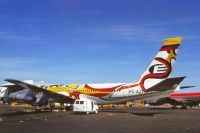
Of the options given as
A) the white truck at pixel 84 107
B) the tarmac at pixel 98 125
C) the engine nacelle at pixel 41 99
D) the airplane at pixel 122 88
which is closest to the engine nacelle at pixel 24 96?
the airplane at pixel 122 88

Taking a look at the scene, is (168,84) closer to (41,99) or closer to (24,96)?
(41,99)

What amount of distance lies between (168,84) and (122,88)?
10.1 meters

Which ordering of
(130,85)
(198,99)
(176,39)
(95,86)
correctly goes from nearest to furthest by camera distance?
(176,39) < (130,85) < (95,86) < (198,99)

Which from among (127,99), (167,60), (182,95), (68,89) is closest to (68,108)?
(68,89)

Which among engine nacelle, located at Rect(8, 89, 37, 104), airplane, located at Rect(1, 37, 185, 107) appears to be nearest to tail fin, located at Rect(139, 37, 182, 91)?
airplane, located at Rect(1, 37, 185, 107)

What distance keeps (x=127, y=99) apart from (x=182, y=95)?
107 feet

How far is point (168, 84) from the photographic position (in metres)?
42.0

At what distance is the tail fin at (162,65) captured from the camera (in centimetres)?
4625

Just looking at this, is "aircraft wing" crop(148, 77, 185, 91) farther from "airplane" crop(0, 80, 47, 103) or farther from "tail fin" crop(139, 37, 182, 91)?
"airplane" crop(0, 80, 47, 103)

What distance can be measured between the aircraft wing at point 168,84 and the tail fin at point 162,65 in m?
3.04

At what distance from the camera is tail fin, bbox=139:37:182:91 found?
46250 mm

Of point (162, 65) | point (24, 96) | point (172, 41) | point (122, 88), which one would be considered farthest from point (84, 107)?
point (172, 41)

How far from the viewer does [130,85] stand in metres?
50.6

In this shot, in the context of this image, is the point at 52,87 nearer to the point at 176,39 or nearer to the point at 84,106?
the point at 84,106
